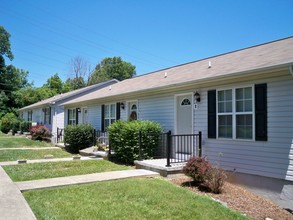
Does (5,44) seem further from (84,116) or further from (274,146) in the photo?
(274,146)

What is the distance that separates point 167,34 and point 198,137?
1504 cm

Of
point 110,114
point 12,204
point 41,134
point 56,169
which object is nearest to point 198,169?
point 12,204

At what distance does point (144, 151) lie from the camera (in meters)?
9.83

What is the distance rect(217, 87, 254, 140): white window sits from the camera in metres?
7.36

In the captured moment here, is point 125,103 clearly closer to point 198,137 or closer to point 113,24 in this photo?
point 198,137

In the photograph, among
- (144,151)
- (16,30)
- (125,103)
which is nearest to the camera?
(144,151)

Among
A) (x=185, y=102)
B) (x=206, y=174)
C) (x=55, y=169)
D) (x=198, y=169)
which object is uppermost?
(x=185, y=102)

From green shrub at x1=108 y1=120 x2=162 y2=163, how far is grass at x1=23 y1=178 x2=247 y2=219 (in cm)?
309

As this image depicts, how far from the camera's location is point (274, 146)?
674 centimetres

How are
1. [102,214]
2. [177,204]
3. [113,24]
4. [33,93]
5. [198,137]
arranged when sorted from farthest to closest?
[33,93] → [113,24] → [198,137] → [177,204] → [102,214]

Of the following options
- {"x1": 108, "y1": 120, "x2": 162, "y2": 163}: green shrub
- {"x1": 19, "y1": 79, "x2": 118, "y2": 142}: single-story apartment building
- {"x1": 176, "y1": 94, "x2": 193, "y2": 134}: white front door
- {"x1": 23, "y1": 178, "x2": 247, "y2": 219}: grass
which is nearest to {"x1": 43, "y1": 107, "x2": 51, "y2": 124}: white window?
{"x1": 19, "y1": 79, "x2": 118, "y2": 142}: single-story apartment building

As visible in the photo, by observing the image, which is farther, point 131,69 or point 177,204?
point 131,69

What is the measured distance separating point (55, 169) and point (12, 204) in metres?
4.03

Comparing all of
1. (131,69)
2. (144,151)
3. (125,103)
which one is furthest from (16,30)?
(131,69)
